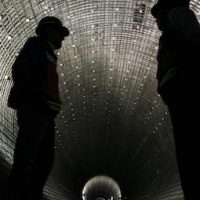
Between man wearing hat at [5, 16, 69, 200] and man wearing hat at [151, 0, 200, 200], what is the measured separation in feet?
3.91

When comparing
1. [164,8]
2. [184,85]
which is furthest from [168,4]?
[184,85]

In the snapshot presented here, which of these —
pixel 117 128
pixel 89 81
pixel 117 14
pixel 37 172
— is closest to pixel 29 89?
pixel 37 172

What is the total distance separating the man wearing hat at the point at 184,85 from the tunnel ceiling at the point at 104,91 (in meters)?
7.68

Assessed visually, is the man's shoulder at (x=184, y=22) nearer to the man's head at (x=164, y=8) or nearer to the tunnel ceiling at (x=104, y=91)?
the man's head at (x=164, y=8)

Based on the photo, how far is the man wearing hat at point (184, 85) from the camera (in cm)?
299

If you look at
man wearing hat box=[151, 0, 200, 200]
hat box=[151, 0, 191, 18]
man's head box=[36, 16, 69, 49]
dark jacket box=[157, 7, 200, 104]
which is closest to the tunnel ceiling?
man's head box=[36, 16, 69, 49]

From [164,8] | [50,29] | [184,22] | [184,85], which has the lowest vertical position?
[184,85]

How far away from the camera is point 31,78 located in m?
4.03

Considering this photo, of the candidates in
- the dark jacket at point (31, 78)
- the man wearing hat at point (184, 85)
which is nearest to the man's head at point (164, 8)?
the man wearing hat at point (184, 85)

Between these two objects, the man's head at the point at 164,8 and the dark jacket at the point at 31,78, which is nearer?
the man's head at the point at 164,8

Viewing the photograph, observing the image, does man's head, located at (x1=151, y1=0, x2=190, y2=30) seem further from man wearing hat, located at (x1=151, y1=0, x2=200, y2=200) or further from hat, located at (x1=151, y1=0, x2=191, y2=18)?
man wearing hat, located at (x1=151, y1=0, x2=200, y2=200)

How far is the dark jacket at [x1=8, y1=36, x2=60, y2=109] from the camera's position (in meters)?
3.99

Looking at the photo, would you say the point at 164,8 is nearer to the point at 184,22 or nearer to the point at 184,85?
the point at 184,22

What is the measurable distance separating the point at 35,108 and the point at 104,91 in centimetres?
1461
